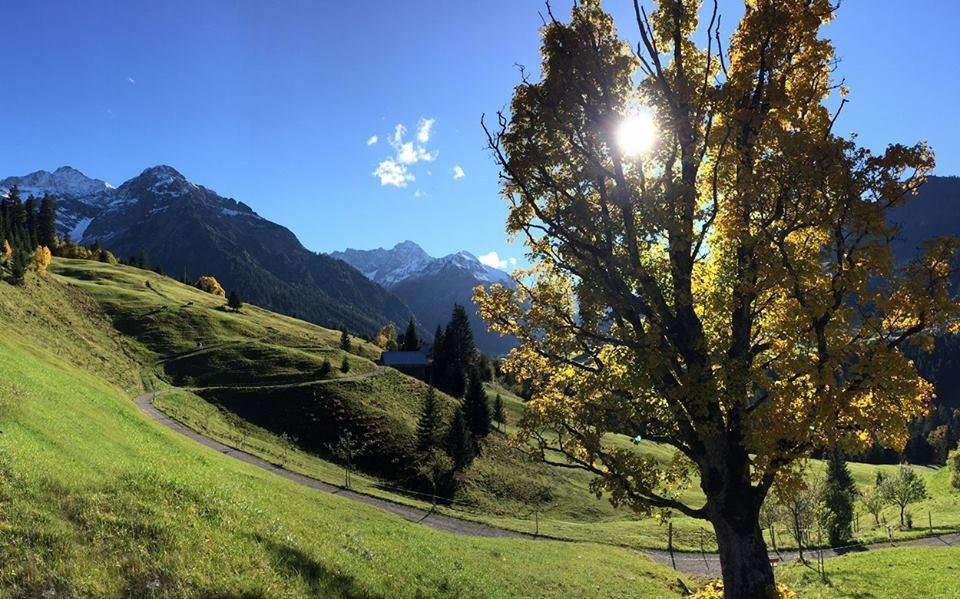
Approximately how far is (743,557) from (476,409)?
75.5 m

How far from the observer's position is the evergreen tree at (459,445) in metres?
72.4

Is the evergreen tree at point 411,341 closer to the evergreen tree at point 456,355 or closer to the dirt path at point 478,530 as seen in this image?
the evergreen tree at point 456,355

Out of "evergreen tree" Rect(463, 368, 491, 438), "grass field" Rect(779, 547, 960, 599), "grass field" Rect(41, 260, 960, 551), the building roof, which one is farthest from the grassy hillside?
the building roof

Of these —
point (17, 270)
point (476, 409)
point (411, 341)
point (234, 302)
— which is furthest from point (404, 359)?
point (17, 270)

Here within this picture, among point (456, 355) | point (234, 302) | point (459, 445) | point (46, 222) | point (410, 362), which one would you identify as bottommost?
point (459, 445)

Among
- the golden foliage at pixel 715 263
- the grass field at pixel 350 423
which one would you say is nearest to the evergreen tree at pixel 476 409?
the grass field at pixel 350 423

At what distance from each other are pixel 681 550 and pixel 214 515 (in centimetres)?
5280

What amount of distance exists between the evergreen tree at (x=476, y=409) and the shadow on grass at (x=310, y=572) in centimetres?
7396

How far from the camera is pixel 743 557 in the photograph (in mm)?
13211

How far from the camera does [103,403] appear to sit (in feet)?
126

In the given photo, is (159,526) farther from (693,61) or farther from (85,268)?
(85,268)

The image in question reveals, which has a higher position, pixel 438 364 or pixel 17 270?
pixel 17 270

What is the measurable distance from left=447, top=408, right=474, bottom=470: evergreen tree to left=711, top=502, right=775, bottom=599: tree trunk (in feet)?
199

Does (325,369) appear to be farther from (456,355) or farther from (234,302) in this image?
(234,302)
